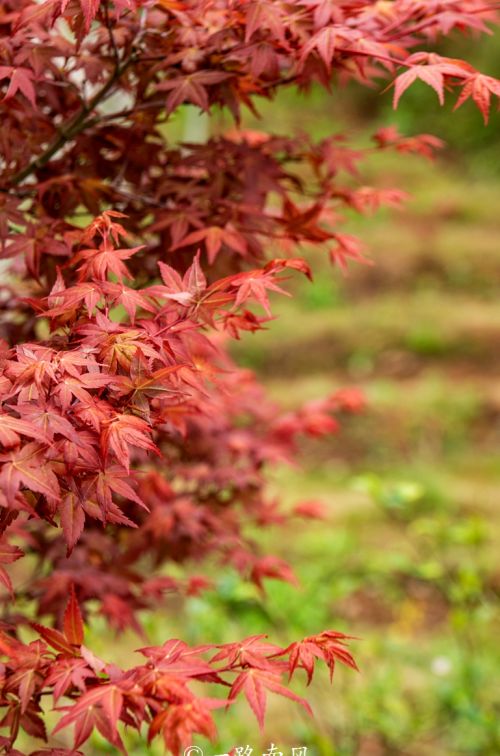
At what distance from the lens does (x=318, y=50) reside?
1748mm

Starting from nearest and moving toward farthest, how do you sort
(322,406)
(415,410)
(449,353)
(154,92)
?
1. (154,92)
2. (322,406)
3. (415,410)
4. (449,353)

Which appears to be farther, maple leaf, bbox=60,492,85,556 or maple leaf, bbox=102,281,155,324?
maple leaf, bbox=102,281,155,324

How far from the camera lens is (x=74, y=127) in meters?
2.00

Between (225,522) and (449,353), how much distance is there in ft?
14.0

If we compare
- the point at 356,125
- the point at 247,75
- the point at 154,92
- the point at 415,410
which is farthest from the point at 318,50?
the point at 356,125

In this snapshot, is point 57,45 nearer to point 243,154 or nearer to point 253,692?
point 243,154

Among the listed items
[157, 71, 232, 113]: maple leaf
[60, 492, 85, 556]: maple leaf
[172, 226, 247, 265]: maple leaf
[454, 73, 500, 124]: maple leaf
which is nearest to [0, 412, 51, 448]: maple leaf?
[60, 492, 85, 556]: maple leaf

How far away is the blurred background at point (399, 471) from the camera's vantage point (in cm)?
351

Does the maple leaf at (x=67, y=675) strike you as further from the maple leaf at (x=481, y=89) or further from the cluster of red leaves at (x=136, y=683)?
the maple leaf at (x=481, y=89)

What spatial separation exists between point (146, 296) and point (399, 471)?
13.5 feet

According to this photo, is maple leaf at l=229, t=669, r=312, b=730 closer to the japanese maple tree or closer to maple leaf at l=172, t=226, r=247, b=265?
the japanese maple tree

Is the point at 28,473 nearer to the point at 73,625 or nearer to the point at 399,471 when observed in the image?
the point at 73,625

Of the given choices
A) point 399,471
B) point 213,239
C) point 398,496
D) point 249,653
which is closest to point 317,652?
point 249,653

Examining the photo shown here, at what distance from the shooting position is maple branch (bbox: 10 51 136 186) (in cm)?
195
